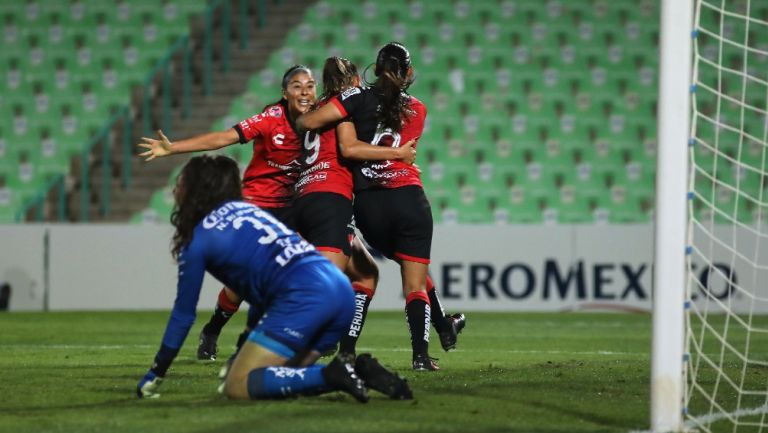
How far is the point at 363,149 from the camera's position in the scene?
6.79 metres

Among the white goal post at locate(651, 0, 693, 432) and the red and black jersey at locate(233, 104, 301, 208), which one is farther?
the red and black jersey at locate(233, 104, 301, 208)

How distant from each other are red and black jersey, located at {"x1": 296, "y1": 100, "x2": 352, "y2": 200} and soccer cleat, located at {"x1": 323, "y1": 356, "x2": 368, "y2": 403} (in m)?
2.09

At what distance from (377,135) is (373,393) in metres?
1.88

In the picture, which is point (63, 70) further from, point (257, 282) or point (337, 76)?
point (257, 282)

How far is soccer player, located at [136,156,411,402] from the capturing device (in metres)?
5.08

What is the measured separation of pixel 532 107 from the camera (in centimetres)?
1744

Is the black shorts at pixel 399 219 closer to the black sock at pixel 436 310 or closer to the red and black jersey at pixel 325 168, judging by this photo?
the red and black jersey at pixel 325 168

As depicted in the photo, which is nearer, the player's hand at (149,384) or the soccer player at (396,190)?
the player's hand at (149,384)

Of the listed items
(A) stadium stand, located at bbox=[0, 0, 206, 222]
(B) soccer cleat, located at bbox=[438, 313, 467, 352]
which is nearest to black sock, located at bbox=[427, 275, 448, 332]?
(B) soccer cleat, located at bbox=[438, 313, 467, 352]

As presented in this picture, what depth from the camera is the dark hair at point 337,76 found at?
23.0 feet

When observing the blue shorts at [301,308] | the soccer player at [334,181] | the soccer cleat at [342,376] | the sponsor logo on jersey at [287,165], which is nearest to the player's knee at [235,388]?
the blue shorts at [301,308]

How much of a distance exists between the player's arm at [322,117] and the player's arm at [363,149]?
97mm

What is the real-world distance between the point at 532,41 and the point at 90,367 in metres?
12.3

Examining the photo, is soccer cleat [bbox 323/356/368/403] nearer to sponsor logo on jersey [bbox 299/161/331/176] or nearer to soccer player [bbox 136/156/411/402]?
soccer player [bbox 136/156/411/402]
